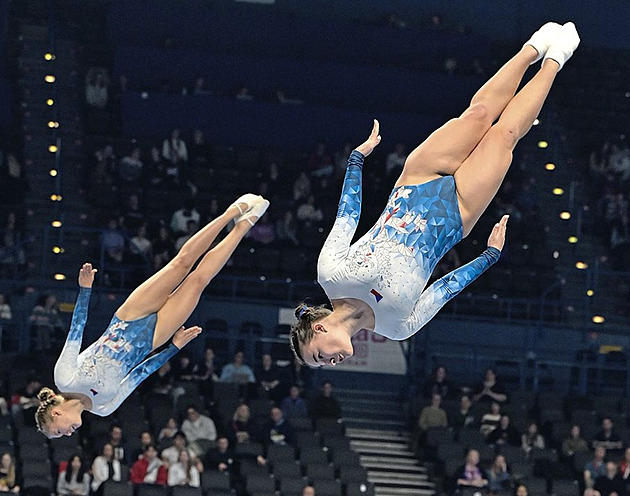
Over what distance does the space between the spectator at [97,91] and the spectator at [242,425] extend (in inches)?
305

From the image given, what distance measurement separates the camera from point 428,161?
8.76 m

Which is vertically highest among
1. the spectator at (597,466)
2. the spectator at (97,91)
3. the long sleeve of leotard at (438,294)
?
the spectator at (97,91)

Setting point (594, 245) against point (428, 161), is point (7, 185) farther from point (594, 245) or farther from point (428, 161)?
point (428, 161)

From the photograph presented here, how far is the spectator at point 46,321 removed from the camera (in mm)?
17594

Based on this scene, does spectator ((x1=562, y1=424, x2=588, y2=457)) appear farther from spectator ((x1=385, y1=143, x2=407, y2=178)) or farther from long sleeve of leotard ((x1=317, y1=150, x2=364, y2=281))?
long sleeve of leotard ((x1=317, y1=150, x2=364, y2=281))

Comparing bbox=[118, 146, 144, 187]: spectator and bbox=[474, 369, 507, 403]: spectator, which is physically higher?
bbox=[118, 146, 144, 187]: spectator

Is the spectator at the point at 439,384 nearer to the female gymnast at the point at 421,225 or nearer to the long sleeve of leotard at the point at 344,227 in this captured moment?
the female gymnast at the point at 421,225

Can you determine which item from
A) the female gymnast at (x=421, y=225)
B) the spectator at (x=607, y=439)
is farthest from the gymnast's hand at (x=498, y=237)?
the spectator at (x=607, y=439)

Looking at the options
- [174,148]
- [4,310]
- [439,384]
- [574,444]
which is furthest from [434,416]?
[174,148]

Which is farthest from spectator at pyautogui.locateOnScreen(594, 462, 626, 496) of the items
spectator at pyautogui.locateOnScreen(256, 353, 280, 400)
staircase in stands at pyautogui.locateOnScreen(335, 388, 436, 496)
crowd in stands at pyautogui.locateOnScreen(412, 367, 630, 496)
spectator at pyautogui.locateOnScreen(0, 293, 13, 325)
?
spectator at pyautogui.locateOnScreen(0, 293, 13, 325)

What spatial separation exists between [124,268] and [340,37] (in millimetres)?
7551

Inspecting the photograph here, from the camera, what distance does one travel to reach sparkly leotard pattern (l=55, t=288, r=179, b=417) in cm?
962

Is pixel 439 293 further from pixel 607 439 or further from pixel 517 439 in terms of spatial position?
pixel 607 439

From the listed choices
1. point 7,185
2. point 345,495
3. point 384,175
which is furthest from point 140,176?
point 345,495
